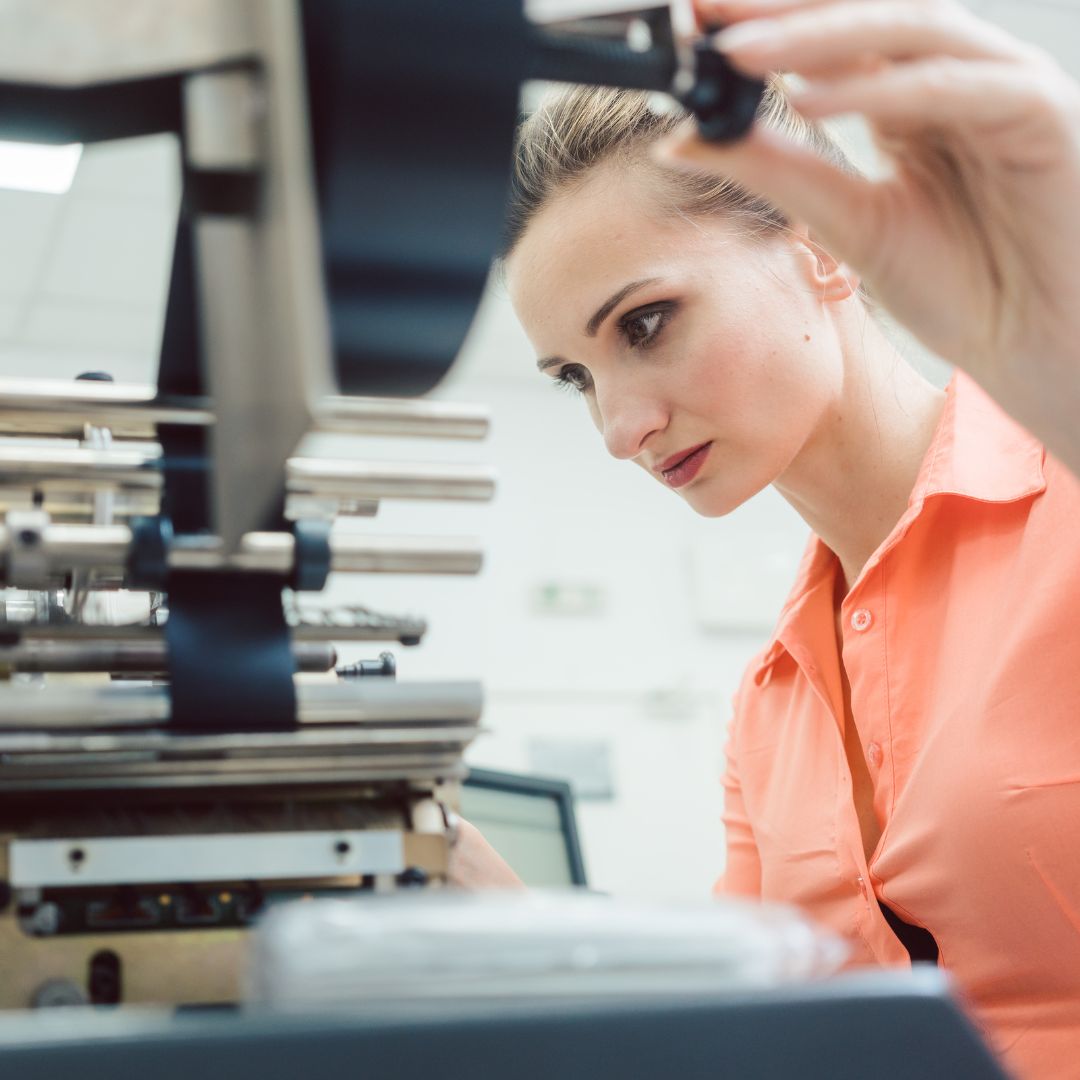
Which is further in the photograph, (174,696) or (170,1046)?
(174,696)

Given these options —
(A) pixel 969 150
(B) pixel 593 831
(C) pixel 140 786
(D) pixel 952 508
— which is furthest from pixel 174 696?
(B) pixel 593 831

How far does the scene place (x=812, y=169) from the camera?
23.8 inches

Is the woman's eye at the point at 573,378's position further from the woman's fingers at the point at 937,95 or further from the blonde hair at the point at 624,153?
the woman's fingers at the point at 937,95

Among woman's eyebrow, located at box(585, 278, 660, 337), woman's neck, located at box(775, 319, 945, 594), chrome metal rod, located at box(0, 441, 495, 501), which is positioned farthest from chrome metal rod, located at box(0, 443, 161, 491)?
woman's neck, located at box(775, 319, 945, 594)

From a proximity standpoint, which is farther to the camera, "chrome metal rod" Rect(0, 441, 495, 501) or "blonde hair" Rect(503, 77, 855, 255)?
"blonde hair" Rect(503, 77, 855, 255)

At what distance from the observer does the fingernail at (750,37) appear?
503 millimetres

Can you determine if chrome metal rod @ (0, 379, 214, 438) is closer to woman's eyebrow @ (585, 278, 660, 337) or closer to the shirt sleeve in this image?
woman's eyebrow @ (585, 278, 660, 337)

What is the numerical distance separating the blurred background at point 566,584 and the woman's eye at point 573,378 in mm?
2353

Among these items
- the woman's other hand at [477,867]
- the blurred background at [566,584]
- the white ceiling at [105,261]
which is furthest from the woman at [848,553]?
the blurred background at [566,584]

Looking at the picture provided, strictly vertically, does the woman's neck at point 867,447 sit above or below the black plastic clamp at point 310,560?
above

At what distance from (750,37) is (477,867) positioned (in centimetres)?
57

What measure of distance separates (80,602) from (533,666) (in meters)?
3.45

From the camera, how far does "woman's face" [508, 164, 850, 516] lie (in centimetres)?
121

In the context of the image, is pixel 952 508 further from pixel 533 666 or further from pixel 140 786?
pixel 533 666
